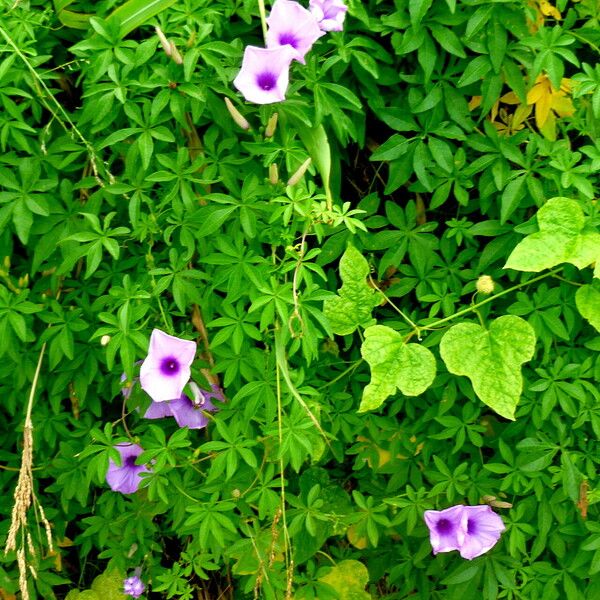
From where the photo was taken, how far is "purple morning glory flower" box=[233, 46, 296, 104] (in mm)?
1848

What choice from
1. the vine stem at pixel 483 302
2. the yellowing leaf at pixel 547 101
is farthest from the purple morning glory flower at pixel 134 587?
the yellowing leaf at pixel 547 101

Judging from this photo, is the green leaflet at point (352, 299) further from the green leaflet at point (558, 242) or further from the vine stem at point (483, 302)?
the green leaflet at point (558, 242)

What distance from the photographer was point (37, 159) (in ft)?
7.03

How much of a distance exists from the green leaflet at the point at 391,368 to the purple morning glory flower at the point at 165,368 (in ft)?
1.39

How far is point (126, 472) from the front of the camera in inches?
88.0

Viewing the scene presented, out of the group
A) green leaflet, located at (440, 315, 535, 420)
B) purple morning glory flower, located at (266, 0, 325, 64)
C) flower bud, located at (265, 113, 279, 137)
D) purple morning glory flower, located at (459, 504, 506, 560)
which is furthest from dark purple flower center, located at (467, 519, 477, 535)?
purple morning glory flower, located at (266, 0, 325, 64)

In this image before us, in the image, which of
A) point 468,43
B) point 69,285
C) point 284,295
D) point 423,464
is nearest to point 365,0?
point 468,43

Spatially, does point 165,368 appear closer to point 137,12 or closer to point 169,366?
point 169,366

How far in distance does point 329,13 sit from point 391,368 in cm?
82

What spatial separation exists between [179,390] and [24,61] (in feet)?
2.72

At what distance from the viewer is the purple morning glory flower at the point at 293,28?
6.14 feet

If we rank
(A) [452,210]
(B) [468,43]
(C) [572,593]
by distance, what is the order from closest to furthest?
(B) [468,43] → (C) [572,593] → (A) [452,210]

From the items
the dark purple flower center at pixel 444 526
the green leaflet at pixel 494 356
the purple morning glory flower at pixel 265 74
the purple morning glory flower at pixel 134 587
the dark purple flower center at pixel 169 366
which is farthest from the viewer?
the purple morning glory flower at pixel 134 587

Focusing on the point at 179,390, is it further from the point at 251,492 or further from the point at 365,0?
→ the point at 365,0
